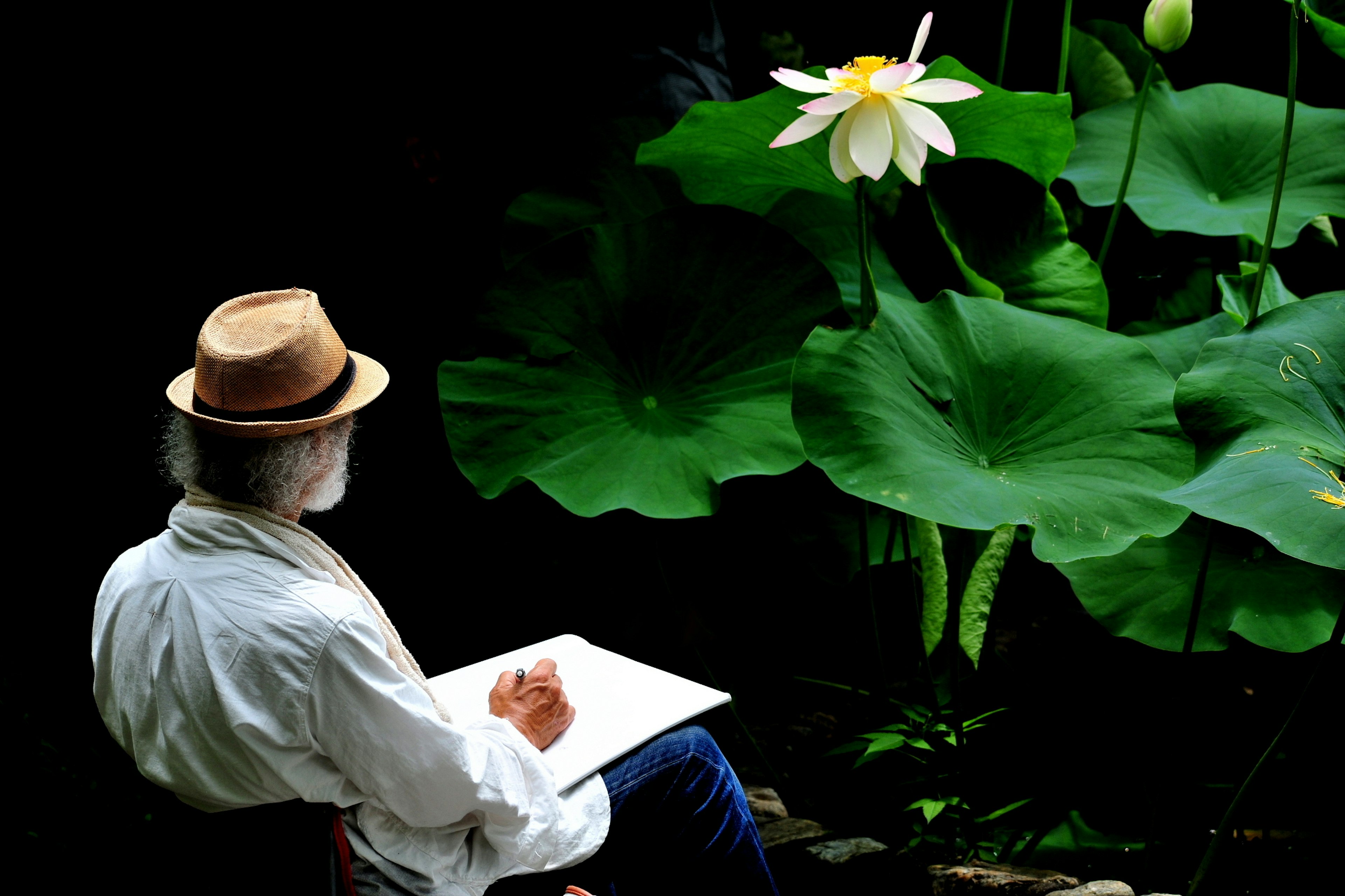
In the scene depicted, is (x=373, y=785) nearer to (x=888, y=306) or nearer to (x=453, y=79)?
(x=888, y=306)

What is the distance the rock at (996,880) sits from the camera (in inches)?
56.1

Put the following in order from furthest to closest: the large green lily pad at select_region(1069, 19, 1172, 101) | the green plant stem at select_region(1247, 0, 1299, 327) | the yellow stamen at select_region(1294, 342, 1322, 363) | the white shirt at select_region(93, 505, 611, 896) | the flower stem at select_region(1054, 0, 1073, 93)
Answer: the large green lily pad at select_region(1069, 19, 1172, 101)
the flower stem at select_region(1054, 0, 1073, 93)
the green plant stem at select_region(1247, 0, 1299, 327)
the yellow stamen at select_region(1294, 342, 1322, 363)
the white shirt at select_region(93, 505, 611, 896)

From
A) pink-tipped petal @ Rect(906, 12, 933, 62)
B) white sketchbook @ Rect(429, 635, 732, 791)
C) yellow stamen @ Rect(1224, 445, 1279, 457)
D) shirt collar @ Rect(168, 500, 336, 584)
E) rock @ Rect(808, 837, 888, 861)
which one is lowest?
rock @ Rect(808, 837, 888, 861)

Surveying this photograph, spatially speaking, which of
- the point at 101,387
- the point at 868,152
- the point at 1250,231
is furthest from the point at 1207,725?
the point at 101,387

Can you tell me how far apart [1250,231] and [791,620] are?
127cm

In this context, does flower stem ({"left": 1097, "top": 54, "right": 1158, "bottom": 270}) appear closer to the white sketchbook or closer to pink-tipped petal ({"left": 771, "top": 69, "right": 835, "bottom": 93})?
pink-tipped petal ({"left": 771, "top": 69, "right": 835, "bottom": 93})

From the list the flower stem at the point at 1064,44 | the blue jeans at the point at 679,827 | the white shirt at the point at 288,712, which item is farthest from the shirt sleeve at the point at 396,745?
the flower stem at the point at 1064,44

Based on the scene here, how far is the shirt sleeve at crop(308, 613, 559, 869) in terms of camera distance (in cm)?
88

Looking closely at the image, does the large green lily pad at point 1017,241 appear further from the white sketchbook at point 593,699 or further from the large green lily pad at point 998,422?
the white sketchbook at point 593,699

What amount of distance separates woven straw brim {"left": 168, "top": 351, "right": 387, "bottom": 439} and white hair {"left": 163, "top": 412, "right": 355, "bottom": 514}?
0.01 meters

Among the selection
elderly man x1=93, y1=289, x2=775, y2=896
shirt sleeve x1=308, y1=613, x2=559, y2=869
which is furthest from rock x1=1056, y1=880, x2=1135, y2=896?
shirt sleeve x1=308, y1=613, x2=559, y2=869

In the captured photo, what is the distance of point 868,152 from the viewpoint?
1.26 m

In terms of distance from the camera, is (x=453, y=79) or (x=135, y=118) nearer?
(x=135, y=118)

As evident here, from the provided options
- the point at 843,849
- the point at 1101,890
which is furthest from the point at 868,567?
the point at 1101,890
